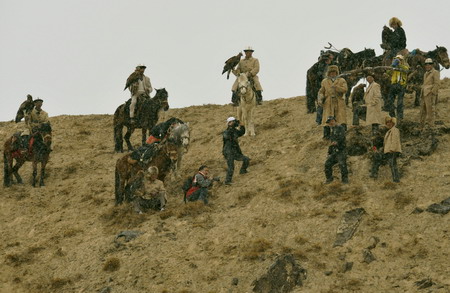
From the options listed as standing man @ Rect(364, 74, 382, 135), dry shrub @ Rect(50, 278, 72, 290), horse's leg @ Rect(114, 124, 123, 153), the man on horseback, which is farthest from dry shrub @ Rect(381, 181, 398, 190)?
horse's leg @ Rect(114, 124, 123, 153)

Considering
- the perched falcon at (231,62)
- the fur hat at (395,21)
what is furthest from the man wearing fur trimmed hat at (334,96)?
the perched falcon at (231,62)

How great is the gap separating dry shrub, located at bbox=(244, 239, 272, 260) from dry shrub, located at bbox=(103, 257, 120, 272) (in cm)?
347

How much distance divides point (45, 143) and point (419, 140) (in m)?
13.4

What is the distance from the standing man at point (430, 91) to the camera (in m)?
22.2

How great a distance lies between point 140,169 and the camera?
70.2 feet

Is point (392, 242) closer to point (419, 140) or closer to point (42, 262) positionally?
point (419, 140)

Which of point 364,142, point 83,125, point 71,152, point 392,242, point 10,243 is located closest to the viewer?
point 392,242

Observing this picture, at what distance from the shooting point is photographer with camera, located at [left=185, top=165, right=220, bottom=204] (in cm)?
2030

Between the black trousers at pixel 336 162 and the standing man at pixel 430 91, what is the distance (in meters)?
4.36

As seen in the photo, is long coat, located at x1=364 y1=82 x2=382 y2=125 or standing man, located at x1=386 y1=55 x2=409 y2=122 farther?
standing man, located at x1=386 y1=55 x2=409 y2=122

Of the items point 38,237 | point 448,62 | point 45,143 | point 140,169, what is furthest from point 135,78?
point 448,62

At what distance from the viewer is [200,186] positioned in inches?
805

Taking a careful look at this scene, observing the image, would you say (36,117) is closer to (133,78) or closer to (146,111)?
(133,78)

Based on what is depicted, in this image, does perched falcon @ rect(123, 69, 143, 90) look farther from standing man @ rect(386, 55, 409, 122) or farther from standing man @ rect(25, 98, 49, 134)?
standing man @ rect(386, 55, 409, 122)
